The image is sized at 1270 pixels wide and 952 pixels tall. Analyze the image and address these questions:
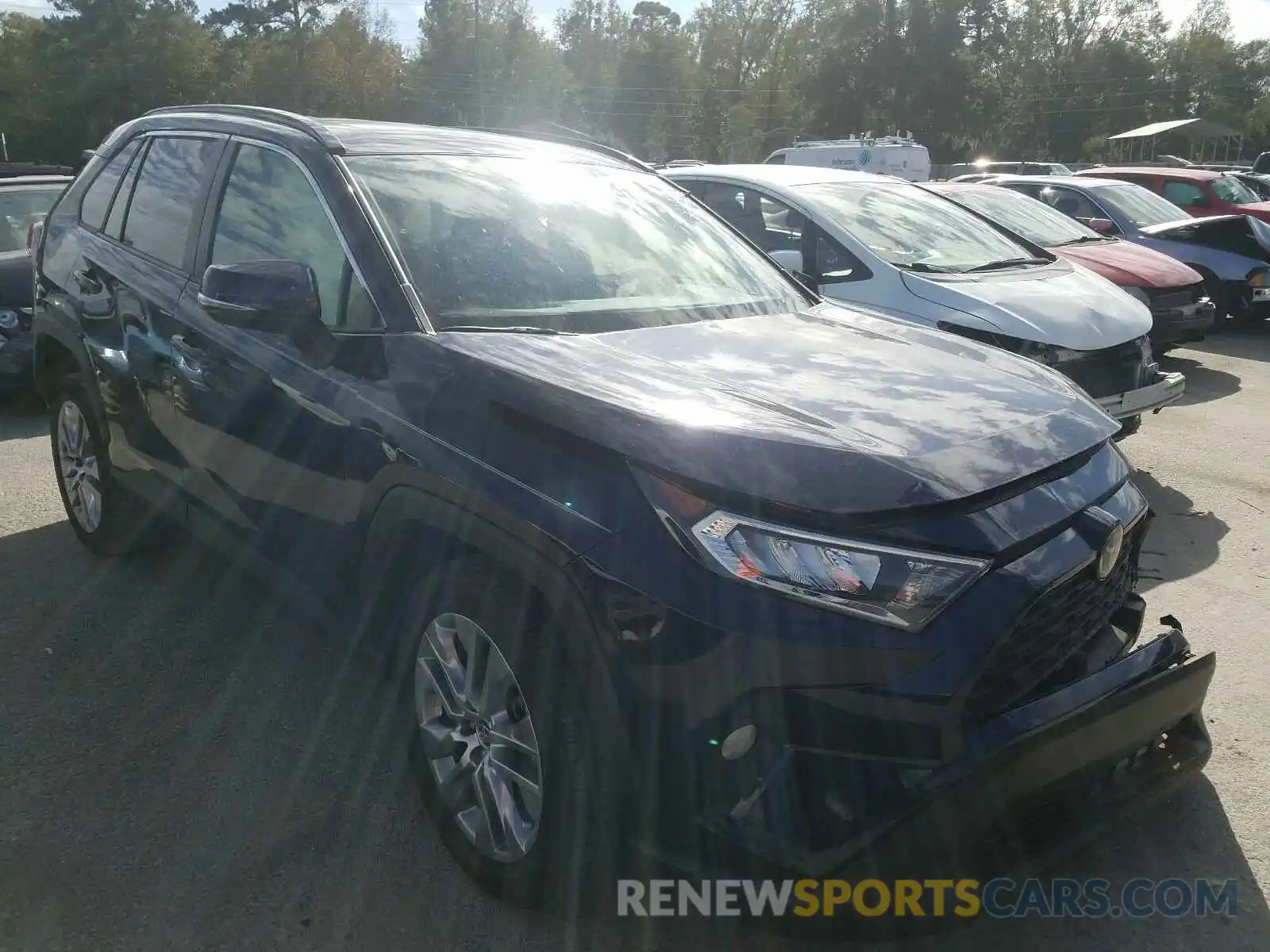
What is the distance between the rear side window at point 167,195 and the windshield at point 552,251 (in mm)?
970

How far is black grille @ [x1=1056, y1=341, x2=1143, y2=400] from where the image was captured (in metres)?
5.88

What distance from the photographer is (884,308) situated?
255 inches

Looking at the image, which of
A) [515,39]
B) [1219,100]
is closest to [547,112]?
[515,39]

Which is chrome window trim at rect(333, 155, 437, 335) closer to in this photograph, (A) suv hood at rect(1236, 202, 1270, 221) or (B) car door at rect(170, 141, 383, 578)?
(B) car door at rect(170, 141, 383, 578)

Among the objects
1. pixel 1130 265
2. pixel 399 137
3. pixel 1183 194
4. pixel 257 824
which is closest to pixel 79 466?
pixel 399 137

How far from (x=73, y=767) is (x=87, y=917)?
0.77 m

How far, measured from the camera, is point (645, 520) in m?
2.25

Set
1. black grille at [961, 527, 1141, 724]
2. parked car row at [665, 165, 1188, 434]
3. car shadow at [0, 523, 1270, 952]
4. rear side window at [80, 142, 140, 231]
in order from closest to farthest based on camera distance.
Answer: black grille at [961, 527, 1141, 724] → car shadow at [0, 523, 1270, 952] → rear side window at [80, 142, 140, 231] → parked car row at [665, 165, 1188, 434]

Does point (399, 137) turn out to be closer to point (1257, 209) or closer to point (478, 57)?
point (1257, 209)

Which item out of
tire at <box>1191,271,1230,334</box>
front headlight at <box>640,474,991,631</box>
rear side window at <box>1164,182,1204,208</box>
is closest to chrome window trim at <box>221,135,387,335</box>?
front headlight at <box>640,474,991,631</box>

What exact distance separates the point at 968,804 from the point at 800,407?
0.96 meters

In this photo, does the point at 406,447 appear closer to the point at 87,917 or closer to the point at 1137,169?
the point at 87,917

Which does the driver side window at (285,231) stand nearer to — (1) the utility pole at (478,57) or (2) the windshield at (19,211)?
(2) the windshield at (19,211)

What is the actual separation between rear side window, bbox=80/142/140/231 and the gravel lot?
1480 millimetres
